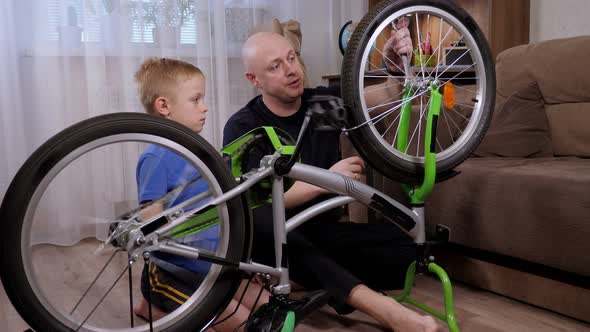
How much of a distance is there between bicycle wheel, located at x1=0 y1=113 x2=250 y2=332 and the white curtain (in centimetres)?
166

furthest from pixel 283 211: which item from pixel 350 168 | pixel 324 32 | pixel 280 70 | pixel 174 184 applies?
pixel 324 32

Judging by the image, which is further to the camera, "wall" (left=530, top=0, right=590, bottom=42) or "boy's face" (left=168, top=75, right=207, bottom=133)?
"wall" (left=530, top=0, right=590, bottom=42)

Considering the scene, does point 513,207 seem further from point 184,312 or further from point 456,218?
point 184,312

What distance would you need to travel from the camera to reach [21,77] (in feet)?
8.68

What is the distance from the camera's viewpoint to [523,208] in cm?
158

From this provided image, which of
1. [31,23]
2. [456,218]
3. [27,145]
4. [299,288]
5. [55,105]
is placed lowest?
[299,288]

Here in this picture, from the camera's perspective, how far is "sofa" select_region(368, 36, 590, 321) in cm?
149

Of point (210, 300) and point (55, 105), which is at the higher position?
point (55, 105)

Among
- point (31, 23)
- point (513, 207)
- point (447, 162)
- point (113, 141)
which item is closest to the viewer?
point (113, 141)

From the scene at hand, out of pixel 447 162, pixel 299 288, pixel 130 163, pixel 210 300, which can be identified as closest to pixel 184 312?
pixel 210 300

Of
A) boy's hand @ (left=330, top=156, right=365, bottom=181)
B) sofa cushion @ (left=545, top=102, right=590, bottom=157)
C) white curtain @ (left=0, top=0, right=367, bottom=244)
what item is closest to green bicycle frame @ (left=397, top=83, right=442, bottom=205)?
boy's hand @ (left=330, top=156, right=365, bottom=181)

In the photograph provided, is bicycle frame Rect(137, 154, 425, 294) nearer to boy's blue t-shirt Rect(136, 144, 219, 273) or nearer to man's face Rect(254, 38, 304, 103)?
boy's blue t-shirt Rect(136, 144, 219, 273)

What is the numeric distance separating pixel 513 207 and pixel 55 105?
2005 mm

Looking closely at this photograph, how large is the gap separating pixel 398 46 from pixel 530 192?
0.52 m
